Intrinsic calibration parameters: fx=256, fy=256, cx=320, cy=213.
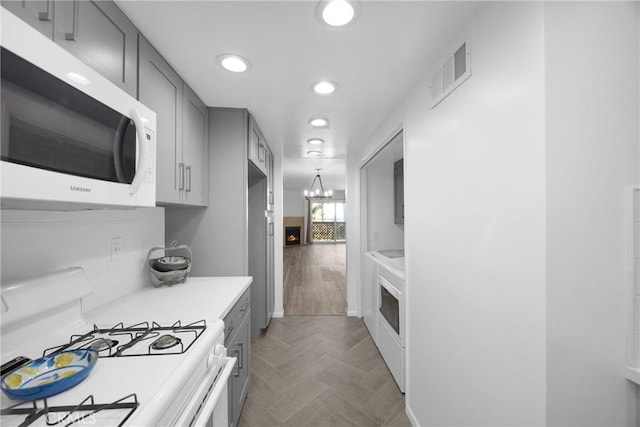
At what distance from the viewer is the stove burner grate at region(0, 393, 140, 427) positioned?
573mm

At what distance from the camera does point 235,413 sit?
5.15ft

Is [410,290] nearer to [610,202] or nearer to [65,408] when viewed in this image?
[610,202]

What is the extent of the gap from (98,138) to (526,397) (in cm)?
163

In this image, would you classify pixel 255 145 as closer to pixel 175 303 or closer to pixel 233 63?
pixel 233 63

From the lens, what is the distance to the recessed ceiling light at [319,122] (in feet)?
7.36

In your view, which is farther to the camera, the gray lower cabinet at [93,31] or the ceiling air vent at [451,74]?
the ceiling air vent at [451,74]

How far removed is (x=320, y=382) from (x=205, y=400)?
1.46m

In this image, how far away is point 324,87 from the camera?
166 centimetres

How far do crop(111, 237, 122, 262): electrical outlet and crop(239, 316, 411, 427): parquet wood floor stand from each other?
1.33 meters

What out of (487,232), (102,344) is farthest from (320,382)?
(487,232)

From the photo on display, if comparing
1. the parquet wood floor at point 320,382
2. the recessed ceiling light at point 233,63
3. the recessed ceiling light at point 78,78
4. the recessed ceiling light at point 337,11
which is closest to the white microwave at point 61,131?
the recessed ceiling light at point 78,78

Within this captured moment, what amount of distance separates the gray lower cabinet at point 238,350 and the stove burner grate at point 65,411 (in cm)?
76

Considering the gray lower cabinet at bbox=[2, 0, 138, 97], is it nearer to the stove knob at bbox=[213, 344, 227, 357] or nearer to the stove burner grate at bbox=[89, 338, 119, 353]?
the stove burner grate at bbox=[89, 338, 119, 353]

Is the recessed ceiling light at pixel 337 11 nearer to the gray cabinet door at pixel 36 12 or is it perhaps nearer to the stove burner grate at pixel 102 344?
the gray cabinet door at pixel 36 12
